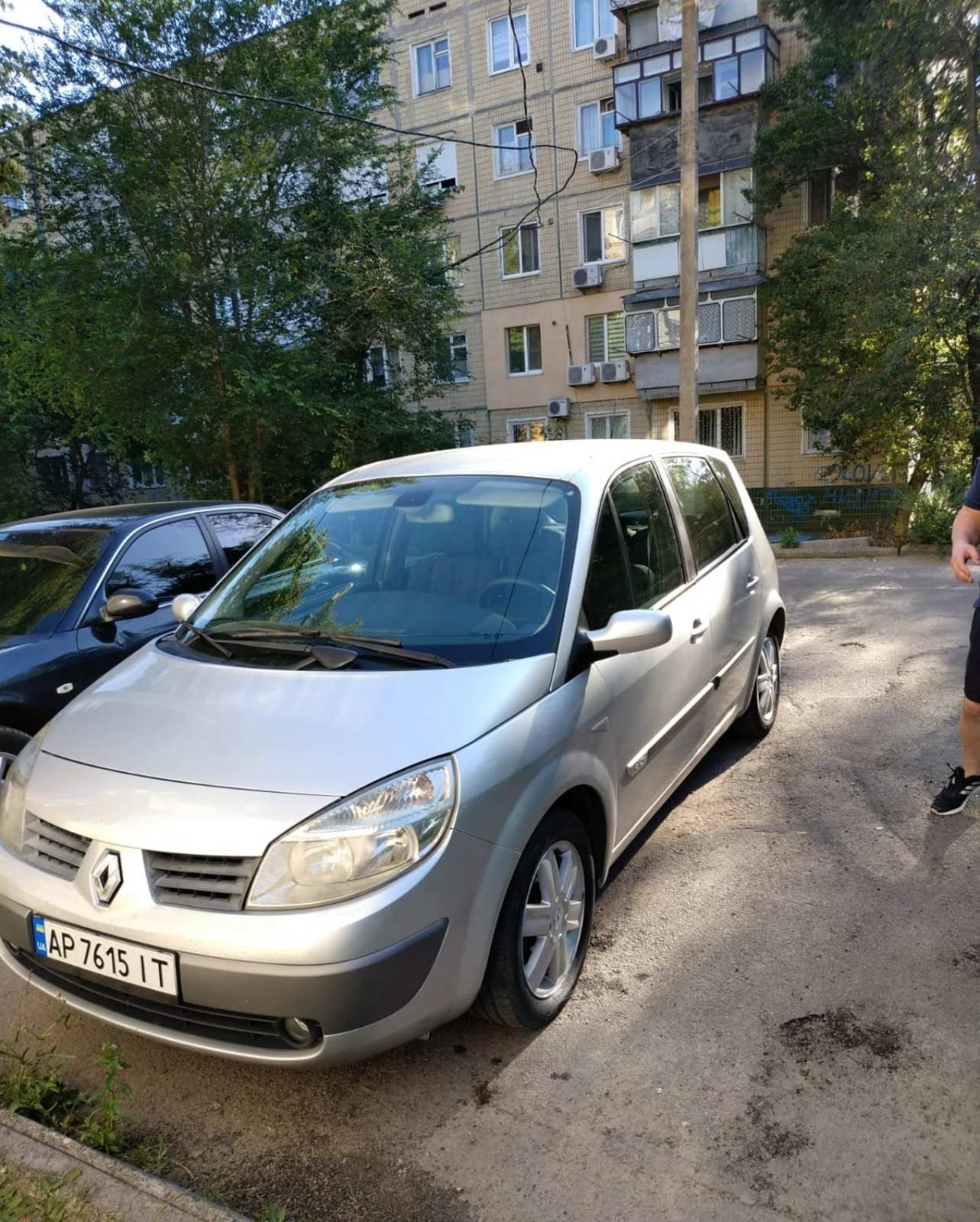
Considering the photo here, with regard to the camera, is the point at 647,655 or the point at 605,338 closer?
the point at 647,655

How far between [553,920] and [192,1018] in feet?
3.48

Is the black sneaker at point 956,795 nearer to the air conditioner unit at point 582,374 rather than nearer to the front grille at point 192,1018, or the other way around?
the front grille at point 192,1018

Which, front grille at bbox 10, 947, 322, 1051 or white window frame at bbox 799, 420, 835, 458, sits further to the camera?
white window frame at bbox 799, 420, 835, 458

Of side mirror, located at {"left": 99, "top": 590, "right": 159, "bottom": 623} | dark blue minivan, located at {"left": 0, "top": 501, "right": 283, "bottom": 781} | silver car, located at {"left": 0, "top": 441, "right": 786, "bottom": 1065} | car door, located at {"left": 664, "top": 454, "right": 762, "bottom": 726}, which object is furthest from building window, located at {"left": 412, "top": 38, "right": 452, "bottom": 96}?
silver car, located at {"left": 0, "top": 441, "right": 786, "bottom": 1065}

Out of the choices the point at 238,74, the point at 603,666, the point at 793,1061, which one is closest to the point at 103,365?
the point at 238,74

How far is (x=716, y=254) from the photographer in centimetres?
2130

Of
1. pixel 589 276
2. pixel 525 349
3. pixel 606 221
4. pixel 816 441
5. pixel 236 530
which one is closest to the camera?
pixel 236 530

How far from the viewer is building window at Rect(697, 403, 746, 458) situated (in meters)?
23.2

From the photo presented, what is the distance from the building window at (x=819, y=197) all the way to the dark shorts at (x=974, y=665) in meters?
19.8

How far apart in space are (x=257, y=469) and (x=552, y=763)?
1438 centimetres

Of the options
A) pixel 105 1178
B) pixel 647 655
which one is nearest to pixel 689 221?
pixel 647 655

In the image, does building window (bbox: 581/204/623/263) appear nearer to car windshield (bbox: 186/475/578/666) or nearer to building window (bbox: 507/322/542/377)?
building window (bbox: 507/322/542/377)

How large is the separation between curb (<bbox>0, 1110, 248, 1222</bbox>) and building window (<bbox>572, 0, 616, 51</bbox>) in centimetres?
2721

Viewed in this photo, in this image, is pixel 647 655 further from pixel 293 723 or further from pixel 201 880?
pixel 201 880
